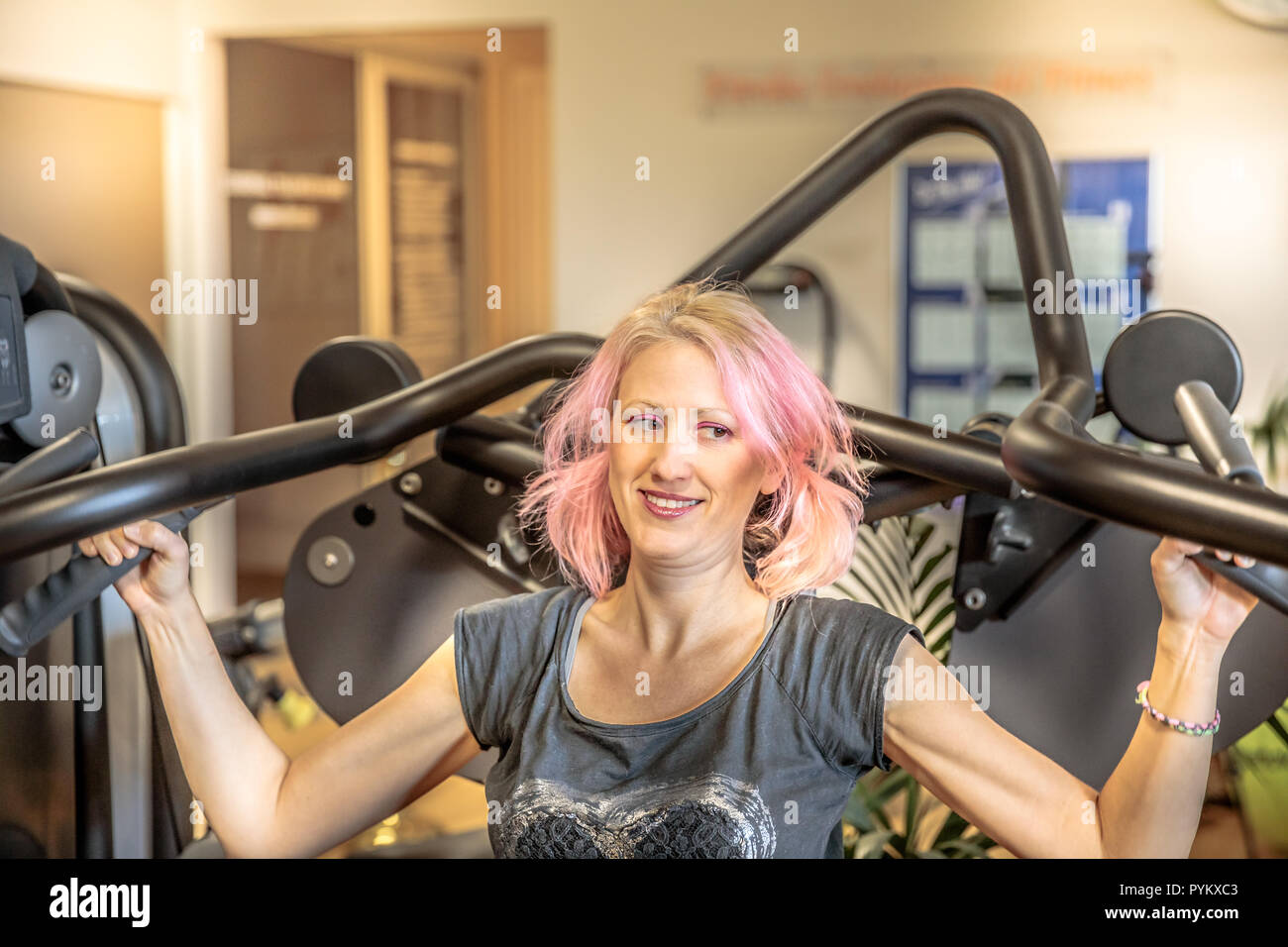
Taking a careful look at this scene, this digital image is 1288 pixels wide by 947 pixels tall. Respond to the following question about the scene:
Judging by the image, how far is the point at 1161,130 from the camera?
3158mm

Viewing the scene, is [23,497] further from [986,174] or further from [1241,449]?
[986,174]

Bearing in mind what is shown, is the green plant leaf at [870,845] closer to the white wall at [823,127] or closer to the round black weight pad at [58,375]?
the round black weight pad at [58,375]

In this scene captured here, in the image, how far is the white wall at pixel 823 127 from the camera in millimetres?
3133

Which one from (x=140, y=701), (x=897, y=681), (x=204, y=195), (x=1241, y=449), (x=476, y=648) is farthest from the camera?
(x=204, y=195)

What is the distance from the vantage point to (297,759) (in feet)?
3.57

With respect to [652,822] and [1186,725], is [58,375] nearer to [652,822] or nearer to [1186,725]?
[652,822]

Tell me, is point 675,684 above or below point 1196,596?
below

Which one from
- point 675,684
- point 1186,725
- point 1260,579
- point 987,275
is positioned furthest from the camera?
point 987,275

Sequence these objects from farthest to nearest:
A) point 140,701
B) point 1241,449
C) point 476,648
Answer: point 140,701 → point 476,648 → point 1241,449

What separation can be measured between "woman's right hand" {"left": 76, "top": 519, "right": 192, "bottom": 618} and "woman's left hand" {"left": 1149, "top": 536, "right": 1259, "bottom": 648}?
661mm

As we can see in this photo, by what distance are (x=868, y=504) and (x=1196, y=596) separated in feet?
1.15

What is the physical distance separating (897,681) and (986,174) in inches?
99.6

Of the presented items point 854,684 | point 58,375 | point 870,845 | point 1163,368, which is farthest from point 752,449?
point 870,845

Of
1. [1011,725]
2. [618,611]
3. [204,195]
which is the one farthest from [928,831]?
[204,195]
